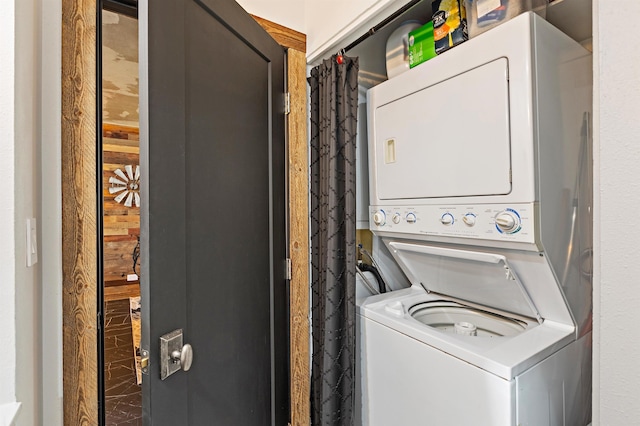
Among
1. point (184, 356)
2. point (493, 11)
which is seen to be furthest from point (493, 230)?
point (184, 356)

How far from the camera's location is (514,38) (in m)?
1.09

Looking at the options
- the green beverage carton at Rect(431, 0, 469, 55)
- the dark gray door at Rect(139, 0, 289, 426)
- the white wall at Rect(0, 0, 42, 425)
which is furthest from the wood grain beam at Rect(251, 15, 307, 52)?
the white wall at Rect(0, 0, 42, 425)

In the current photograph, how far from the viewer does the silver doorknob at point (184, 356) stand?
883mm

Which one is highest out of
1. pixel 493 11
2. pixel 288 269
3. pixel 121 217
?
pixel 493 11

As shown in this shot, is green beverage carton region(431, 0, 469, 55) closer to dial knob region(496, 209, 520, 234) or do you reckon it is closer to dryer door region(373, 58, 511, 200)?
dryer door region(373, 58, 511, 200)

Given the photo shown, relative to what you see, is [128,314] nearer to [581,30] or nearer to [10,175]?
[10,175]

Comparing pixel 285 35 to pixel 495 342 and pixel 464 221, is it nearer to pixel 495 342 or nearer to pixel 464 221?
pixel 464 221

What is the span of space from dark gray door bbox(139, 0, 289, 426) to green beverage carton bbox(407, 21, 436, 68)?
0.68 m

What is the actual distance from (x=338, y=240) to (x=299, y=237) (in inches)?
9.4

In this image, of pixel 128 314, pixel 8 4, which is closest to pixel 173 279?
pixel 8 4

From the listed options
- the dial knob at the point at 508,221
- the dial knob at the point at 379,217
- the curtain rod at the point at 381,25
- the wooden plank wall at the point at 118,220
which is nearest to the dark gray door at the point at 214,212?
the curtain rod at the point at 381,25

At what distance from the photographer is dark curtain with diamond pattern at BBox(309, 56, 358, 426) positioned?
5.16 feet

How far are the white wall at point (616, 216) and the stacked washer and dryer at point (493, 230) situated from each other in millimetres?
→ 586

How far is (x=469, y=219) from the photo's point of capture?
1.25 metres
